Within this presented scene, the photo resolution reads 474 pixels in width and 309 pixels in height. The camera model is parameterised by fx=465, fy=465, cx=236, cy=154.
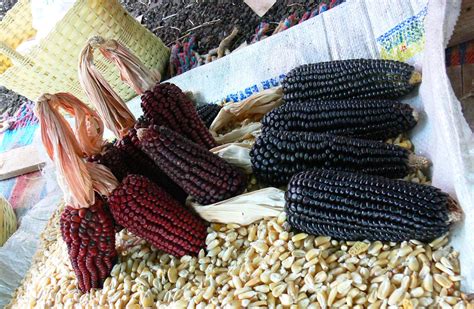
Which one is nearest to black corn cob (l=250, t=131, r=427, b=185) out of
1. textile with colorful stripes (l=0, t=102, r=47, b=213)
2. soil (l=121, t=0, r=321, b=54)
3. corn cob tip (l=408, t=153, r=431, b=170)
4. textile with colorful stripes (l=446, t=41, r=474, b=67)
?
corn cob tip (l=408, t=153, r=431, b=170)

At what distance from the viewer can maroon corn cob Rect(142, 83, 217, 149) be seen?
1.53m

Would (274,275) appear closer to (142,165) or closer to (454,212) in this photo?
(454,212)

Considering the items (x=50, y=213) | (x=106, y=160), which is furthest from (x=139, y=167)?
(x=50, y=213)

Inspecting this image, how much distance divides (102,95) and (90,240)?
455 millimetres

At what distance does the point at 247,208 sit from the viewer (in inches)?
55.3

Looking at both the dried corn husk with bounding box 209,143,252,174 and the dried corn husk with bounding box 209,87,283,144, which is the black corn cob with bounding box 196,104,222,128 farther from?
the dried corn husk with bounding box 209,143,252,174

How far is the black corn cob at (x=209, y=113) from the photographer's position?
6.24 feet

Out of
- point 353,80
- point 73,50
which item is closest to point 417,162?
point 353,80

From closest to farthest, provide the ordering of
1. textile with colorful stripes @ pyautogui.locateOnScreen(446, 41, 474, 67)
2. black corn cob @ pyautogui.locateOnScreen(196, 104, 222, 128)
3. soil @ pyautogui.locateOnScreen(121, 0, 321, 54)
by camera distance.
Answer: textile with colorful stripes @ pyautogui.locateOnScreen(446, 41, 474, 67)
black corn cob @ pyautogui.locateOnScreen(196, 104, 222, 128)
soil @ pyautogui.locateOnScreen(121, 0, 321, 54)

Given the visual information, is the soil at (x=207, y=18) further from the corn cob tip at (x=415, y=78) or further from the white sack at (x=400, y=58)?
the corn cob tip at (x=415, y=78)

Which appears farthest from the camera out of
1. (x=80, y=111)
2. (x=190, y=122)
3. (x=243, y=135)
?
(x=243, y=135)

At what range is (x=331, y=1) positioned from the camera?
7.34ft

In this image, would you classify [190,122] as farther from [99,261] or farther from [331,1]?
[331,1]

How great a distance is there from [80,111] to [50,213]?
85 centimetres
